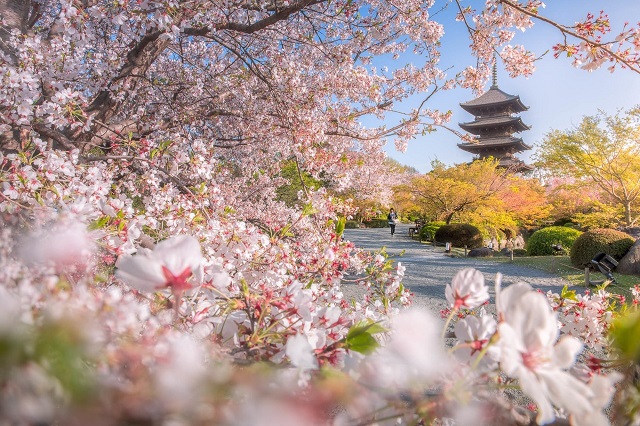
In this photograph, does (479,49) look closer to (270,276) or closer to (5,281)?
(270,276)

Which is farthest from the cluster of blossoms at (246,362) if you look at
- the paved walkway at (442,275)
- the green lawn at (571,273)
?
the green lawn at (571,273)

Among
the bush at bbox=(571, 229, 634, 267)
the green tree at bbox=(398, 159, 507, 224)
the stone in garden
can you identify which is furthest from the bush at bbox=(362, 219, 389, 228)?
the bush at bbox=(571, 229, 634, 267)

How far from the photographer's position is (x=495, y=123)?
29.1 m

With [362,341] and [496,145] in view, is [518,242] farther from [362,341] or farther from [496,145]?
[362,341]

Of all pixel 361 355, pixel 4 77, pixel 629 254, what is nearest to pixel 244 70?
pixel 4 77

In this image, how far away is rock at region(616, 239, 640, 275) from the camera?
909 centimetres

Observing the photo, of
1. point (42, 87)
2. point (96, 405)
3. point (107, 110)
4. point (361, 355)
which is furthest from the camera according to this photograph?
point (107, 110)

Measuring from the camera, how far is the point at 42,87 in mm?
2812

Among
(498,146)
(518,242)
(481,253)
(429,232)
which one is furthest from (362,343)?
(498,146)

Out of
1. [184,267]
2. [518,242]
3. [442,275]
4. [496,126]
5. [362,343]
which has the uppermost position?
[496,126]

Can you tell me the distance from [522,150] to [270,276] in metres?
33.6

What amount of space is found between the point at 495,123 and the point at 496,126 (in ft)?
1.98

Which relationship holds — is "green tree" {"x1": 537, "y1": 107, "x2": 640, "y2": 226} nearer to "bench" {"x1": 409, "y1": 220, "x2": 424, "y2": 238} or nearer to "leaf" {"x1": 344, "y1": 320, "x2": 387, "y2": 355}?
"bench" {"x1": 409, "y1": 220, "x2": 424, "y2": 238}

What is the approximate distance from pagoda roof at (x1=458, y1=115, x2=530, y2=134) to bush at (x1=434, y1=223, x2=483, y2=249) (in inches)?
666
